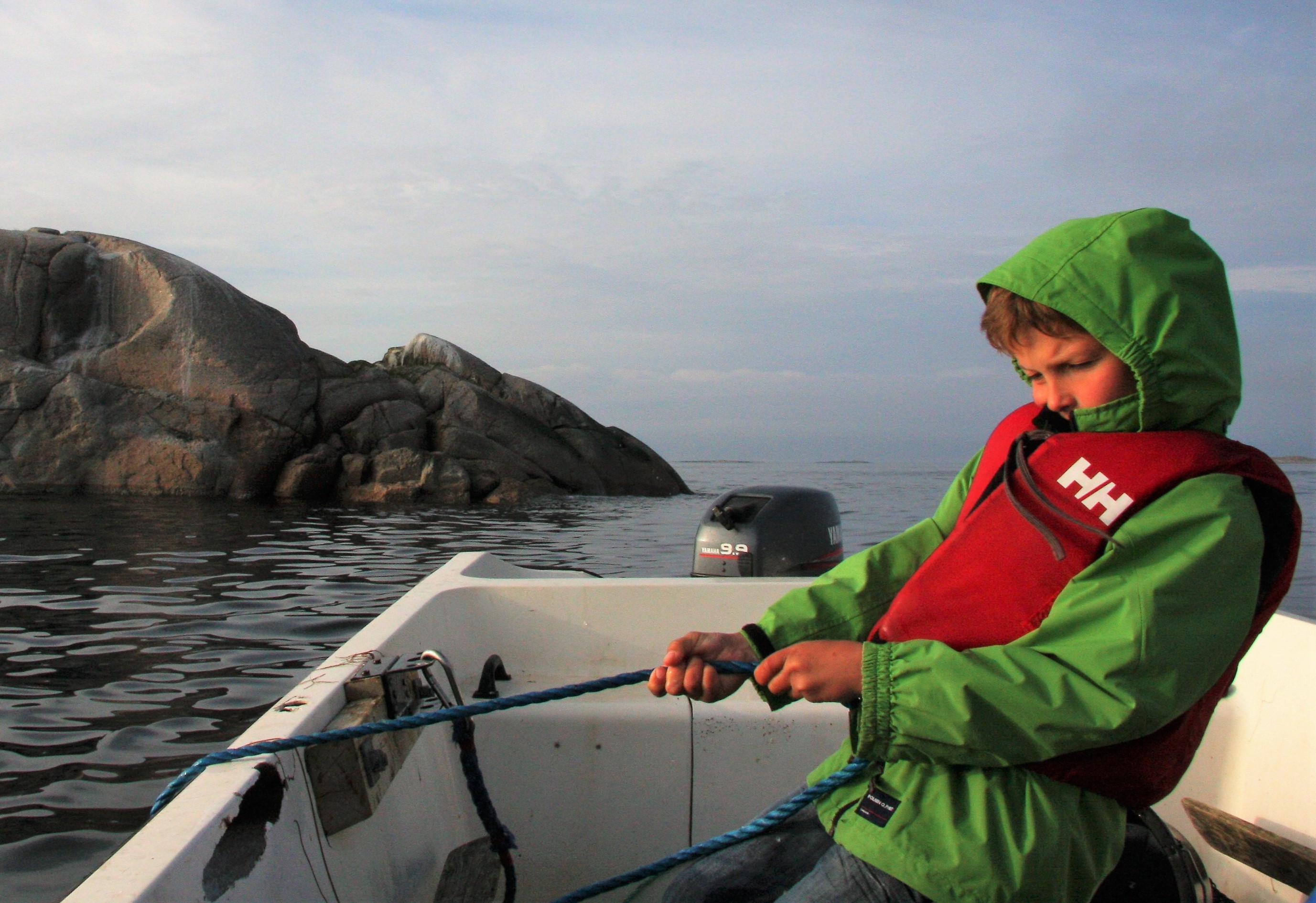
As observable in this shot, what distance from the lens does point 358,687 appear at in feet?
6.90

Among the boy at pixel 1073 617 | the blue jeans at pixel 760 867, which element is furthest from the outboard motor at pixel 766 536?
the boy at pixel 1073 617

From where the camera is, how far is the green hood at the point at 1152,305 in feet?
4.24

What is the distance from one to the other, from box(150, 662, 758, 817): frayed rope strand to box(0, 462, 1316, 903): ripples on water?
180 centimetres

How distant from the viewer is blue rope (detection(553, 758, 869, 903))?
1.44 metres

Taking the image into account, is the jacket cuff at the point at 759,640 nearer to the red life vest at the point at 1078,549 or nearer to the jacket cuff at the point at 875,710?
the red life vest at the point at 1078,549

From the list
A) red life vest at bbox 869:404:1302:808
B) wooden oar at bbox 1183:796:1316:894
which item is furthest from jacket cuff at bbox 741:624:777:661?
wooden oar at bbox 1183:796:1316:894

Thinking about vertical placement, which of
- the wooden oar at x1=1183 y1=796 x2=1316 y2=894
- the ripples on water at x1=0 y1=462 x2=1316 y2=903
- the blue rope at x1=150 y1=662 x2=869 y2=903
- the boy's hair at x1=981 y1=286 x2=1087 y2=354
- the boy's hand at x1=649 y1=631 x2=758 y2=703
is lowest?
the ripples on water at x1=0 y1=462 x2=1316 y2=903

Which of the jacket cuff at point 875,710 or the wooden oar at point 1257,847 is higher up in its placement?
the jacket cuff at point 875,710

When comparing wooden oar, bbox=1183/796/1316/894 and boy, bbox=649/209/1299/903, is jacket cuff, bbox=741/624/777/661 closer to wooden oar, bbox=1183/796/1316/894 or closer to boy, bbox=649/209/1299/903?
boy, bbox=649/209/1299/903

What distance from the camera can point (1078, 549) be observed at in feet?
4.45

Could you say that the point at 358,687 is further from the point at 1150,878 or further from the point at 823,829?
the point at 1150,878

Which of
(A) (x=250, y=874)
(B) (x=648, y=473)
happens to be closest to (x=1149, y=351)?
(A) (x=250, y=874)

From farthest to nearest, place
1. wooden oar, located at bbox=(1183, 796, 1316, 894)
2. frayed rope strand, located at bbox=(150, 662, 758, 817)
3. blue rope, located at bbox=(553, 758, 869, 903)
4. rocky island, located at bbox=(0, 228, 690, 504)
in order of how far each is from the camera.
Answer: rocky island, located at bbox=(0, 228, 690, 504)
wooden oar, located at bbox=(1183, 796, 1316, 894)
frayed rope strand, located at bbox=(150, 662, 758, 817)
blue rope, located at bbox=(553, 758, 869, 903)

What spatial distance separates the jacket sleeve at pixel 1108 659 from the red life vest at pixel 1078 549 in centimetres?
4
